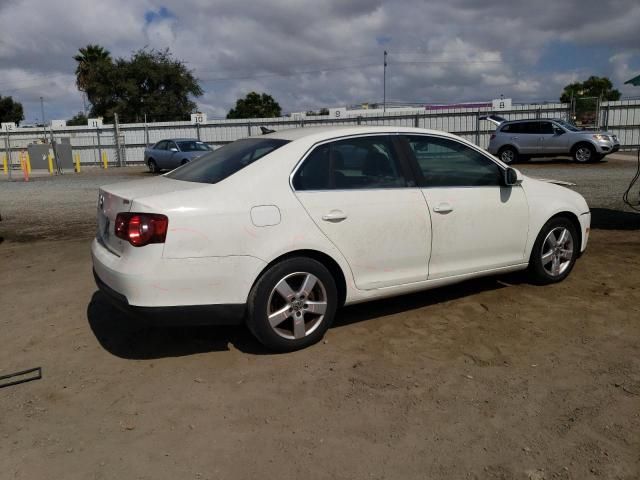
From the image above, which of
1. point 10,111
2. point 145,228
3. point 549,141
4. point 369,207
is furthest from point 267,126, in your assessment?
point 10,111

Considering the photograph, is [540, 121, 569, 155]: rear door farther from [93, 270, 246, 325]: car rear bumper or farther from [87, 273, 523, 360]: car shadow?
[93, 270, 246, 325]: car rear bumper

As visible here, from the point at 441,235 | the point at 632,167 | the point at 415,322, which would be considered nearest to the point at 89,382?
the point at 415,322

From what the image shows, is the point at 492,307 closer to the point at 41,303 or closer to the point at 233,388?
the point at 233,388

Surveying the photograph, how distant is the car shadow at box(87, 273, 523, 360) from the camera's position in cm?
412

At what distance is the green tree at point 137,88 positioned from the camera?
47.6 m

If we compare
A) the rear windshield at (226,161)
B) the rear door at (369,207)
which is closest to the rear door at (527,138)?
the rear door at (369,207)

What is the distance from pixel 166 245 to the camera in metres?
3.48

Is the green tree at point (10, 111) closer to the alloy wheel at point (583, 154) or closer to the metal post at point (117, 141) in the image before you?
the metal post at point (117, 141)

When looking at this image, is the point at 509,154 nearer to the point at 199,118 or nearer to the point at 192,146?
the point at 192,146

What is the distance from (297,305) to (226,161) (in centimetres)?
124

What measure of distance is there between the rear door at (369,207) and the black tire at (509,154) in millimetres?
18504

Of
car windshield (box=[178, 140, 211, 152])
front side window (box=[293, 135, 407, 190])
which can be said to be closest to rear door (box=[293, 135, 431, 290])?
front side window (box=[293, 135, 407, 190])

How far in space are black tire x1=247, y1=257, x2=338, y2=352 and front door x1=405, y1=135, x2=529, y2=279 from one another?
3.33 feet

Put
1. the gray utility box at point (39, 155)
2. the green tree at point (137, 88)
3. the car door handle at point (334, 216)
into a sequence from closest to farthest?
the car door handle at point (334, 216) → the gray utility box at point (39, 155) → the green tree at point (137, 88)
